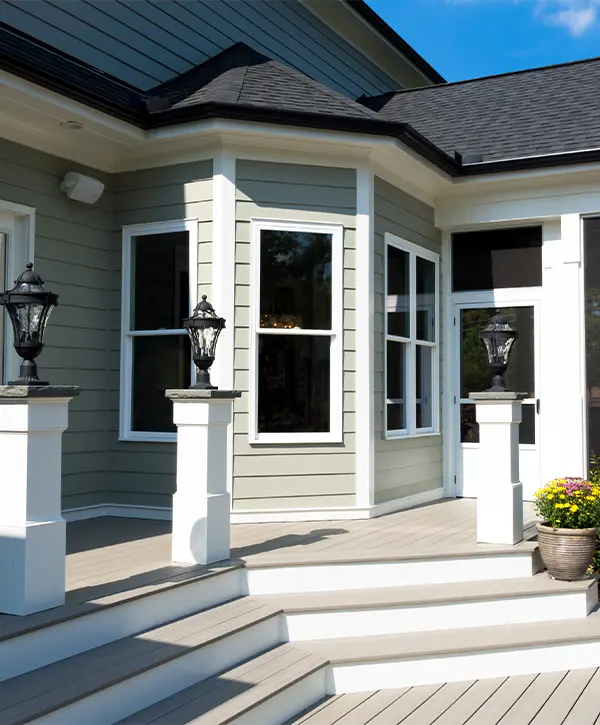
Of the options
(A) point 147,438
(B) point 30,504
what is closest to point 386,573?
(B) point 30,504

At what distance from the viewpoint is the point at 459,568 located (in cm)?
512

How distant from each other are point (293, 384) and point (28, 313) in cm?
304

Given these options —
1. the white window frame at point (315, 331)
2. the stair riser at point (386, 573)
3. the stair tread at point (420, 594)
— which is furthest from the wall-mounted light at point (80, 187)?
the stair tread at point (420, 594)

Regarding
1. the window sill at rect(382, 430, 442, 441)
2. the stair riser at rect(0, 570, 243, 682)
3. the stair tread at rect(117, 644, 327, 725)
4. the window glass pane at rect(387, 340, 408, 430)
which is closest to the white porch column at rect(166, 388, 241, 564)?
the stair riser at rect(0, 570, 243, 682)

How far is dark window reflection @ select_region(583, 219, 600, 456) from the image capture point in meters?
7.44

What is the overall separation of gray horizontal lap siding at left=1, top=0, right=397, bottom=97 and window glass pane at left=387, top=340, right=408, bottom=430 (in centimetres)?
329

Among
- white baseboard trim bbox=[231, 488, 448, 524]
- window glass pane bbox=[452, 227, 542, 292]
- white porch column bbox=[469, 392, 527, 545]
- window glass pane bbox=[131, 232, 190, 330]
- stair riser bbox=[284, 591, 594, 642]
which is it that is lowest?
stair riser bbox=[284, 591, 594, 642]

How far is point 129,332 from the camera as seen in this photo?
6.60 meters

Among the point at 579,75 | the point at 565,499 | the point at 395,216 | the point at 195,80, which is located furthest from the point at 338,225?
the point at 579,75

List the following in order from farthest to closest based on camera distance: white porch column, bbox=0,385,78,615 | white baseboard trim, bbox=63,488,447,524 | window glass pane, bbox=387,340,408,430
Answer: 1. window glass pane, bbox=387,340,408,430
2. white baseboard trim, bbox=63,488,447,524
3. white porch column, bbox=0,385,78,615

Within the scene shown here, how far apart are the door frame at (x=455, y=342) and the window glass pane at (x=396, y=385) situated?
2.71 feet

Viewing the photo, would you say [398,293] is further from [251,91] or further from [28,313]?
[28,313]

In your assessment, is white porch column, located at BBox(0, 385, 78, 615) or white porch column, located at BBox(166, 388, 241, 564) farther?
white porch column, located at BBox(166, 388, 241, 564)

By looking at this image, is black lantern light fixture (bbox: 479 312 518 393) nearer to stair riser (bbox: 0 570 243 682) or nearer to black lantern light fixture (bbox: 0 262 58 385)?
stair riser (bbox: 0 570 243 682)
